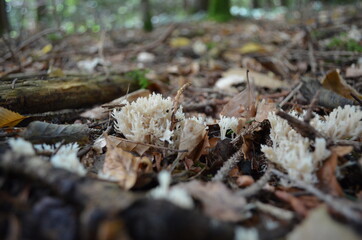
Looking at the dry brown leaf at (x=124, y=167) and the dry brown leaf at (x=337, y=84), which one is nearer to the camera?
the dry brown leaf at (x=124, y=167)

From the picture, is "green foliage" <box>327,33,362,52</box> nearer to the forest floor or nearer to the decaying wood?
the forest floor

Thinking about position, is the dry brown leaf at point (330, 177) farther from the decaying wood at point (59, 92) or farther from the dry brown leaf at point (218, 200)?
the decaying wood at point (59, 92)

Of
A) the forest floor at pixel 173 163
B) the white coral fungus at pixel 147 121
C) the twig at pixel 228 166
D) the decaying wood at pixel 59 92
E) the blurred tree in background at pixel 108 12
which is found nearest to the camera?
the forest floor at pixel 173 163

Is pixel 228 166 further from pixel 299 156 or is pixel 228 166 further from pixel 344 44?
pixel 344 44

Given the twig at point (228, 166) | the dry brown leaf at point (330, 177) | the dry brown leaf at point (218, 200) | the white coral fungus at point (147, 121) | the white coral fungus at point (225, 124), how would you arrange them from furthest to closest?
the white coral fungus at point (225, 124), the white coral fungus at point (147, 121), the twig at point (228, 166), the dry brown leaf at point (330, 177), the dry brown leaf at point (218, 200)

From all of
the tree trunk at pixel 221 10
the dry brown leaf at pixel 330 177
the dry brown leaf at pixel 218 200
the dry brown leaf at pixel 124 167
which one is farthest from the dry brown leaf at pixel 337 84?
the tree trunk at pixel 221 10

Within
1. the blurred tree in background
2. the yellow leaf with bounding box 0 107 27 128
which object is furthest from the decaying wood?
the blurred tree in background

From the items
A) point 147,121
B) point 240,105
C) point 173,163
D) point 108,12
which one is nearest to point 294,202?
point 173,163

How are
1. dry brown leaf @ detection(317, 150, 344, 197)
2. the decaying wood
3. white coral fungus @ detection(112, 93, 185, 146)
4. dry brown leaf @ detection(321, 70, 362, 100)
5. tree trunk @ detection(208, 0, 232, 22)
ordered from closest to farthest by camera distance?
dry brown leaf @ detection(317, 150, 344, 197), white coral fungus @ detection(112, 93, 185, 146), the decaying wood, dry brown leaf @ detection(321, 70, 362, 100), tree trunk @ detection(208, 0, 232, 22)
